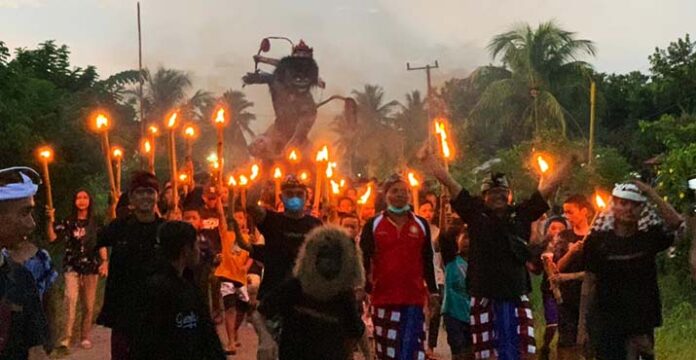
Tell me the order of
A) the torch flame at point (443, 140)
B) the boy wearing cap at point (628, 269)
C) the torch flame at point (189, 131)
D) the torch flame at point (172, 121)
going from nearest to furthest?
1. the boy wearing cap at point (628, 269)
2. the torch flame at point (443, 140)
3. the torch flame at point (172, 121)
4. the torch flame at point (189, 131)

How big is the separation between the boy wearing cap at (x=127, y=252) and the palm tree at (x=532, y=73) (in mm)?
36090

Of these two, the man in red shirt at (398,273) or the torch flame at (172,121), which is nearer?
the man in red shirt at (398,273)

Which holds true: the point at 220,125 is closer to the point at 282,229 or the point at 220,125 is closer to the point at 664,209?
the point at 282,229

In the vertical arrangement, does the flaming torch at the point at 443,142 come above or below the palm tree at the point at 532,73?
below

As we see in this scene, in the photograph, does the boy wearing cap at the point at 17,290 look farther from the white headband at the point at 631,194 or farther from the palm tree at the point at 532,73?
the palm tree at the point at 532,73

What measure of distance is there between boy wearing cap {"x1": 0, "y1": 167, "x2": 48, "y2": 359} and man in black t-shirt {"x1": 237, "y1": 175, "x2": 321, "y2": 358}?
3480 millimetres

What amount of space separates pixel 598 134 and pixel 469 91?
10497 mm

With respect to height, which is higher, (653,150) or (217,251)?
(653,150)

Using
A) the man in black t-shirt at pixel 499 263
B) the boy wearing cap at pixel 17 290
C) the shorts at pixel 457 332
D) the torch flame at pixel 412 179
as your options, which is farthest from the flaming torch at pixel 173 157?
the boy wearing cap at pixel 17 290

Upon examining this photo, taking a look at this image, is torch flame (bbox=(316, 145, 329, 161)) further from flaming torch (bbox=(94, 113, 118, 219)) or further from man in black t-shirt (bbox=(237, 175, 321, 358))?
flaming torch (bbox=(94, 113, 118, 219))

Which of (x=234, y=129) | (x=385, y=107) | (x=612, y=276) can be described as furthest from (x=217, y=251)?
(x=385, y=107)

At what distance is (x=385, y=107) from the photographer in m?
84.1

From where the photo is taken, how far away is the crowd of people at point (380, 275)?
5.02 m

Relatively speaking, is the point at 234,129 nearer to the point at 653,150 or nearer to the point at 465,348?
the point at 653,150
